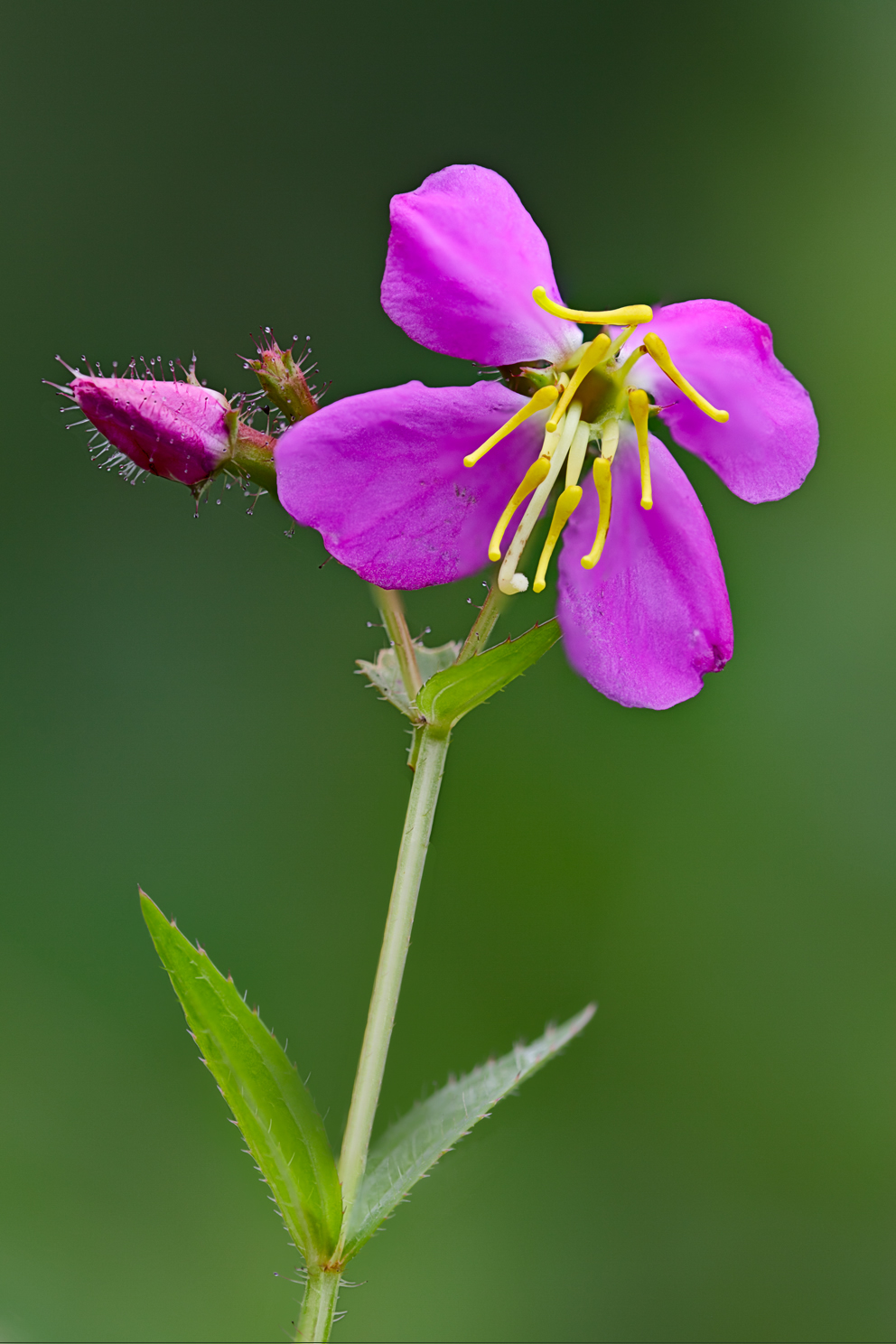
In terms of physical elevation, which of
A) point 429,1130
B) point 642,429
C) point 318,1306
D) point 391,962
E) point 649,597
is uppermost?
point 642,429

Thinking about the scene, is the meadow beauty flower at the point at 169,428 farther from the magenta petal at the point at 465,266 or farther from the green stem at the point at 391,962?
the green stem at the point at 391,962

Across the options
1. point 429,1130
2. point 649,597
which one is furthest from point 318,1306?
point 649,597

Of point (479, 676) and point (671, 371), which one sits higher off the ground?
point (671, 371)

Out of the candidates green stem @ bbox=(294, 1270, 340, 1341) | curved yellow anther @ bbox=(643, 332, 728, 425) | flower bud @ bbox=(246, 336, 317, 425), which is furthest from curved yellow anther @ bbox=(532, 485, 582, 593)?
green stem @ bbox=(294, 1270, 340, 1341)

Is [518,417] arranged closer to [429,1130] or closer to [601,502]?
[601,502]

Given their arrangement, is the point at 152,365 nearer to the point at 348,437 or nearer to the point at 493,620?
the point at 348,437
